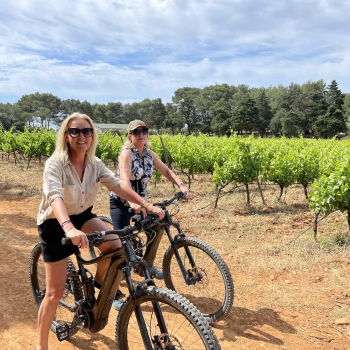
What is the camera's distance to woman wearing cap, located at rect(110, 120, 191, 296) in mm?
3240

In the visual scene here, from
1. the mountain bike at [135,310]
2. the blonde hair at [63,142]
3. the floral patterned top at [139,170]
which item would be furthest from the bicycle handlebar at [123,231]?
the floral patterned top at [139,170]

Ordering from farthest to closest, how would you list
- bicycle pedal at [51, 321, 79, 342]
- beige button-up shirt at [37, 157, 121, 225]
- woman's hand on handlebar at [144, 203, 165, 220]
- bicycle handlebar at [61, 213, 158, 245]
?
bicycle pedal at [51, 321, 79, 342], woman's hand on handlebar at [144, 203, 165, 220], beige button-up shirt at [37, 157, 121, 225], bicycle handlebar at [61, 213, 158, 245]

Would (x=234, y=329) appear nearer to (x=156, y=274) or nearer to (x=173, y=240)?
(x=156, y=274)

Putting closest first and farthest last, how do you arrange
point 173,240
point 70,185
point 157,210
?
point 70,185
point 157,210
point 173,240

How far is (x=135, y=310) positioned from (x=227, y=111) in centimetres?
6183

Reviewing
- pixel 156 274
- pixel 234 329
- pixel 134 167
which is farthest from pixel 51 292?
pixel 234 329

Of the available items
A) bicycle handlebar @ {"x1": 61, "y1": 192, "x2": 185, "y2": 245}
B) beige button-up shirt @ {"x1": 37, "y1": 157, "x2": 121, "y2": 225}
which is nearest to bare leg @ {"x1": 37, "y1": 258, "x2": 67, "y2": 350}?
beige button-up shirt @ {"x1": 37, "y1": 157, "x2": 121, "y2": 225}

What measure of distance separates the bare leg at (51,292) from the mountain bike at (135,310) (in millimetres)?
194

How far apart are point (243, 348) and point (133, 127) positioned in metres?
2.31

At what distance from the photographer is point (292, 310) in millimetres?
3420

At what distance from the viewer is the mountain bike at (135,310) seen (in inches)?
69.7

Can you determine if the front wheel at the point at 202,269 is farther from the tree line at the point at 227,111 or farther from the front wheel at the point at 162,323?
the tree line at the point at 227,111

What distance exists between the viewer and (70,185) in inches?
85.5

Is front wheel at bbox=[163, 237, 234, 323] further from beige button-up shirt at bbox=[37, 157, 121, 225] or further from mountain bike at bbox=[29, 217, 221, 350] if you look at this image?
beige button-up shirt at bbox=[37, 157, 121, 225]
